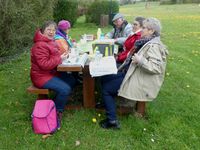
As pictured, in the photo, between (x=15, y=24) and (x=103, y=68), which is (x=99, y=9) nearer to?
(x=15, y=24)

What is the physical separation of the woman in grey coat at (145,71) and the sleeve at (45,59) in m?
0.86

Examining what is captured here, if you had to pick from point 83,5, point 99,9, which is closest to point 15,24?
point 99,9

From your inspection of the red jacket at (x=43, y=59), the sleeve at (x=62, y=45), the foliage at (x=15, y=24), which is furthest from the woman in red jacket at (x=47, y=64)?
the foliage at (x=15, y=24)

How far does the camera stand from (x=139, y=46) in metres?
4.55

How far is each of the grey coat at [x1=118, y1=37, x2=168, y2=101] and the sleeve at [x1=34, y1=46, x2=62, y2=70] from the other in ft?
3.14

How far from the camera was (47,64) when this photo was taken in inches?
179

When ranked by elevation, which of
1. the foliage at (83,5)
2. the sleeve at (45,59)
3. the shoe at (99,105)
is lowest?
the foliage at (83,5)

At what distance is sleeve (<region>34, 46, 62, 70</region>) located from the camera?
4.52m

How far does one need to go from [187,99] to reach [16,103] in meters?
2.82

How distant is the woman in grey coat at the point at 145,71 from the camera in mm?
Answer: 4312

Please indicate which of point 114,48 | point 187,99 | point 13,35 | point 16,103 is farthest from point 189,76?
point 13,35

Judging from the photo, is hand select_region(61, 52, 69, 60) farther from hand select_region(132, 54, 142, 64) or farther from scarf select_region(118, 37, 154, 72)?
hand select_region(132, 54, 142, 64)

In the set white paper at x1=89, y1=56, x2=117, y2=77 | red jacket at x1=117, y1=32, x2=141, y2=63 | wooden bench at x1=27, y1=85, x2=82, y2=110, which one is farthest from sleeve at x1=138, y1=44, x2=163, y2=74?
wooden bench at x1=27, y1=85, x2=82, y2=110

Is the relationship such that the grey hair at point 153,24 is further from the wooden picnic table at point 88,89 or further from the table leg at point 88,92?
the table leg at point 88,92
